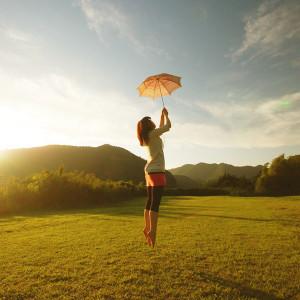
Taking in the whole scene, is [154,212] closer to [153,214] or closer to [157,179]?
[153,214]

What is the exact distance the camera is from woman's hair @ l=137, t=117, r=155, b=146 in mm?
7027

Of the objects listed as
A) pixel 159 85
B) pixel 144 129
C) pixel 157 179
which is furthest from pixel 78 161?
pixel 157 179

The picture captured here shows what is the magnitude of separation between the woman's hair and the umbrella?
1874 millimetres

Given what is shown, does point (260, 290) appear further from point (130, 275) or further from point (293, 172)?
point (293, 172)

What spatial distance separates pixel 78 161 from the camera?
10719 centimetres

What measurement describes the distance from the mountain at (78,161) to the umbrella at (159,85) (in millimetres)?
87845

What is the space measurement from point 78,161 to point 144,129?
103 meters

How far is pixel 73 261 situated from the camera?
6.36 m

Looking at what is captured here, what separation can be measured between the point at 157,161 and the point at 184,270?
7.29 ft

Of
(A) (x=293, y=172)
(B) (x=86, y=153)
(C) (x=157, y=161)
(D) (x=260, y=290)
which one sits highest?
(B) (x=86, y=153)

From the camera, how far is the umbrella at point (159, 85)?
28.1 feet

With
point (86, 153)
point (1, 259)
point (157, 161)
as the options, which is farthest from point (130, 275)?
point (86, 153)

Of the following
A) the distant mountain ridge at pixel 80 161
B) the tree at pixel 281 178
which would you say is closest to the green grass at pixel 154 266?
the tree at pixel 281 178

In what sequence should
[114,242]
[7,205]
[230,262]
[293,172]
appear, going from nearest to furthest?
[230,262], [114,242], [7,205], [293,172]
